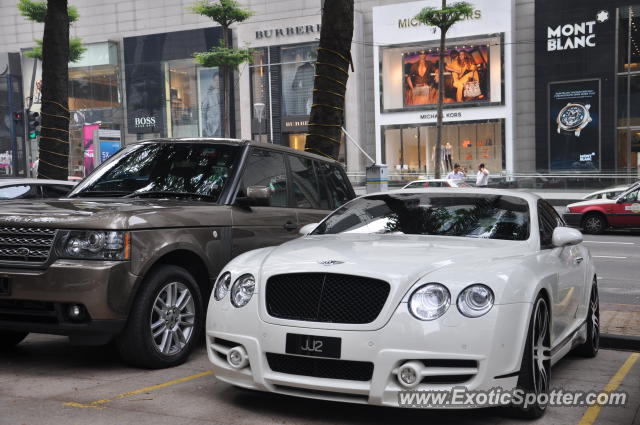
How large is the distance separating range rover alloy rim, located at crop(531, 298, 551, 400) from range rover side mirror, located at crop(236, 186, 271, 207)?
2.71 meters

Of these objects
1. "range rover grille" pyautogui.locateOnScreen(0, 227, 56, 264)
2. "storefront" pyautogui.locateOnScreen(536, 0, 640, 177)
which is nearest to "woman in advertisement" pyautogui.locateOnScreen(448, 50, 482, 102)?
"storefront" pyautogui.locateOnScreen(536, 0, 640, 177)

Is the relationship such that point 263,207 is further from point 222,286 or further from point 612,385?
point 612,385

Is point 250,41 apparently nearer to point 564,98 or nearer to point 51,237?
point 564,98

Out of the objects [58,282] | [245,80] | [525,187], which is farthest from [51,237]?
[245,80]

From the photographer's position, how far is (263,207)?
6902 millimetres

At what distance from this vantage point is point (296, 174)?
7.54 meters

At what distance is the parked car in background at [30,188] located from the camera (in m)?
9.28

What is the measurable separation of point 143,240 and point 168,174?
139 centimetres

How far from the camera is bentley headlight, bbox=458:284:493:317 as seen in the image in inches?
160

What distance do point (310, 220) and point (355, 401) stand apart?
359 cm

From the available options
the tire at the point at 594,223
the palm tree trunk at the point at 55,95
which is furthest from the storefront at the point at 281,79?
the palm tree trunk at the point at 55,95

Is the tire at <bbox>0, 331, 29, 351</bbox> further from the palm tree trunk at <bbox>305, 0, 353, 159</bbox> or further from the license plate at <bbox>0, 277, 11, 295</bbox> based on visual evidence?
the palm tree trunk at <bbox>305, 0, 353, 159</bbox>

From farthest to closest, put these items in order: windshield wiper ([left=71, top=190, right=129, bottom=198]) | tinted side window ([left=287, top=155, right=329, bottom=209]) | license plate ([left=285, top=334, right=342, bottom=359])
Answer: tinted side window ([left=287, top=155, right=329, bottom=209]) < windshield wiper ([left=71, top=190, right=129, bottom=198]) < license plate ([left=285, top=334, right=342, bottom=359])

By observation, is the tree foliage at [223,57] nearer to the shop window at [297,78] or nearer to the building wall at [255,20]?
the shop window at [297,78]
